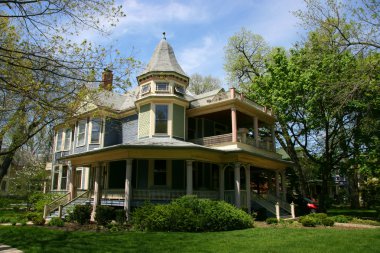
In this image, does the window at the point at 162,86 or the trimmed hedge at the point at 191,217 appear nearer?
the trimmed hedge at the point at 191,217

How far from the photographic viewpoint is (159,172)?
66.5 ft

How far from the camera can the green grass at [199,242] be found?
927 cm

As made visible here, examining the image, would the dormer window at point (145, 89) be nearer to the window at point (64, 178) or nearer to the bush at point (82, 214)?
the bush at point (82, 214)

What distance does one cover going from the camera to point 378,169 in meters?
21.2

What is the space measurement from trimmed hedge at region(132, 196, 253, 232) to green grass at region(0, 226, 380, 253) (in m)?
1.25

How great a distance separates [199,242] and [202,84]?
127 ft

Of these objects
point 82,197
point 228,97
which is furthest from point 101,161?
point 228,97

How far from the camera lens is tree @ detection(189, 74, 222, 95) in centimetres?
4721

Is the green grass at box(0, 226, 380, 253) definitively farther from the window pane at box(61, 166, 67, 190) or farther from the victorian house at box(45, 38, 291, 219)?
the window pane at box(61, 166, 67, 190)

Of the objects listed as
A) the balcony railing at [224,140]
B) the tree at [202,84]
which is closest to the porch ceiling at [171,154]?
the balcony railing at [224,140]

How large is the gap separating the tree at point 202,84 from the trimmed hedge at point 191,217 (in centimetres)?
3368

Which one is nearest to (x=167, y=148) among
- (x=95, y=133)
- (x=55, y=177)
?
(x=95, y=133)

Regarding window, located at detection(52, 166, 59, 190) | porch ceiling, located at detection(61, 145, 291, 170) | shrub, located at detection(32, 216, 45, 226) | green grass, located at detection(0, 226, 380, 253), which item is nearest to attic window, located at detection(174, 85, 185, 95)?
porch ceiling, located at detection(61, 145, 291, 170)

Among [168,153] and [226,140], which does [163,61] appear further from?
[168,153]
